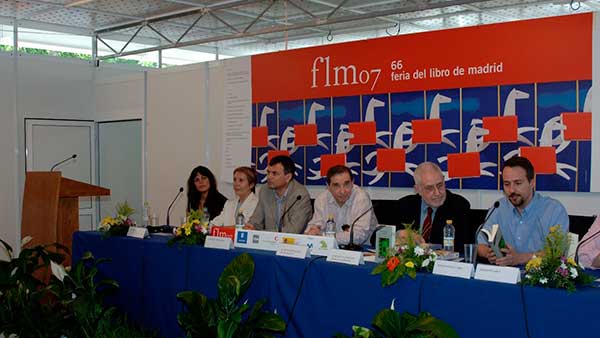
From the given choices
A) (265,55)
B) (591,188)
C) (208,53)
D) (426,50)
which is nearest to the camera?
(591,188)

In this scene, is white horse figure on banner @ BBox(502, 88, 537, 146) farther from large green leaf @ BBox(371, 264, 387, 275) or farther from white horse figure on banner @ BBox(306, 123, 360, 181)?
large green leaf @ BBox(371, 264, 387, 275)

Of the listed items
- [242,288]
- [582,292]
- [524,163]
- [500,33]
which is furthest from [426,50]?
[582,292]

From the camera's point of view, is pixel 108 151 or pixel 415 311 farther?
pixel 108 151

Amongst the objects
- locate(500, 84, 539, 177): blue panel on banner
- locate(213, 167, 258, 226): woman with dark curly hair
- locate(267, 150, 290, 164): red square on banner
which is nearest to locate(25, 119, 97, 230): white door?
locate(267, 150, 290, 164): red square on banner

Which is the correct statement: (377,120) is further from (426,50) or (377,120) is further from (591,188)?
(591,188)

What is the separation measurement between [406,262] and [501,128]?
7.46ft

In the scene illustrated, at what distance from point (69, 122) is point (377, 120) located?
13.4 feet

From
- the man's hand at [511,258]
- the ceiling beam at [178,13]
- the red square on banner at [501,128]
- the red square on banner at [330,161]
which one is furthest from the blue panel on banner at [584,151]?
the ceiling beam at [178,13]

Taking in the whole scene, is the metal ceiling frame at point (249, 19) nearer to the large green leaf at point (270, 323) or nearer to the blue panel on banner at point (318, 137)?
the blue panel on banner at point (318, 137)

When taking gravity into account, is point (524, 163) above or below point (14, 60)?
below

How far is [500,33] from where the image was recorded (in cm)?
474

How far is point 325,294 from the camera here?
305 cm

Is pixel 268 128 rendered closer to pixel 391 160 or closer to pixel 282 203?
pixel 391 160

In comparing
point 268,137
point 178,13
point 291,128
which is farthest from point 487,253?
point 178,13
